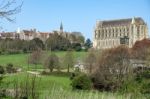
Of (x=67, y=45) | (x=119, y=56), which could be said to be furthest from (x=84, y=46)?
(x=119, y=56)

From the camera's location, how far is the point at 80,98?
35.4 feet

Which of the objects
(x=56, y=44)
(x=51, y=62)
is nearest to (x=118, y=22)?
(x=56, y=44)

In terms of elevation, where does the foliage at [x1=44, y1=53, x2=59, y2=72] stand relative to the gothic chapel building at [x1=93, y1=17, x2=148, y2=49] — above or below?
below

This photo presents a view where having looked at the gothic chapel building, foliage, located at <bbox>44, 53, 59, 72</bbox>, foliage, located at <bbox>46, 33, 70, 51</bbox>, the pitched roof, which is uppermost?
the pitched roof

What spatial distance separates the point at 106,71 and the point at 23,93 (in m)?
34.8

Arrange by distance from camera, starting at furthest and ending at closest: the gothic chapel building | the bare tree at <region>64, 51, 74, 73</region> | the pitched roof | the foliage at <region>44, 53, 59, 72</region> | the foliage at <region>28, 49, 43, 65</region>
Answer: the pitched roof, the gothic chapel building, the foliage at <region>28, 49, 43, 65</region>, the bare tree at <region>64, 51, 74, 73</region>, the foliage at <region>44, 53, 59, 72</region>

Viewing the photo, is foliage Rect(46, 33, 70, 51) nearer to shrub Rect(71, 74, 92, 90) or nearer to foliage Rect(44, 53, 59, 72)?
foliage Rect(44, 53, 59, 72)

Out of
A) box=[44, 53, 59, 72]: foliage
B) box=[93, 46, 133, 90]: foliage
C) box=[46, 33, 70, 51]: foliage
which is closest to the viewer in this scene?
box=[93, 46, 133, 90]: foliage

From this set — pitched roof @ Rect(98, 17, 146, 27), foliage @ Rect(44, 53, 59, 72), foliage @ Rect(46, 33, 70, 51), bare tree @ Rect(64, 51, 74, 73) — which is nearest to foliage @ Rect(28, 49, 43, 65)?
foliage @ Rect(44, 53, 59, 72)

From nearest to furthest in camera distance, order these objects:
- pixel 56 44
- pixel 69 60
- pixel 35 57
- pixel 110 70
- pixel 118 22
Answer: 1. pixel 110 70
2. pixel 69 60
3. pixel 35 57
4. pixel 56 44
5. pixel 118 22

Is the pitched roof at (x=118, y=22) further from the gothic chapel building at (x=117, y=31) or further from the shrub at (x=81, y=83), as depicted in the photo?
the shrub at (x=81, y=83)

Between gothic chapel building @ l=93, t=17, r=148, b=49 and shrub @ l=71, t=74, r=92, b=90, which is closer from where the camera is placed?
shrub @ l=71, t=74, r=92, b=90

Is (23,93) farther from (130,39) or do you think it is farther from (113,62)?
(130,39)

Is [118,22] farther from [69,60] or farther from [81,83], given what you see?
[81,83]
